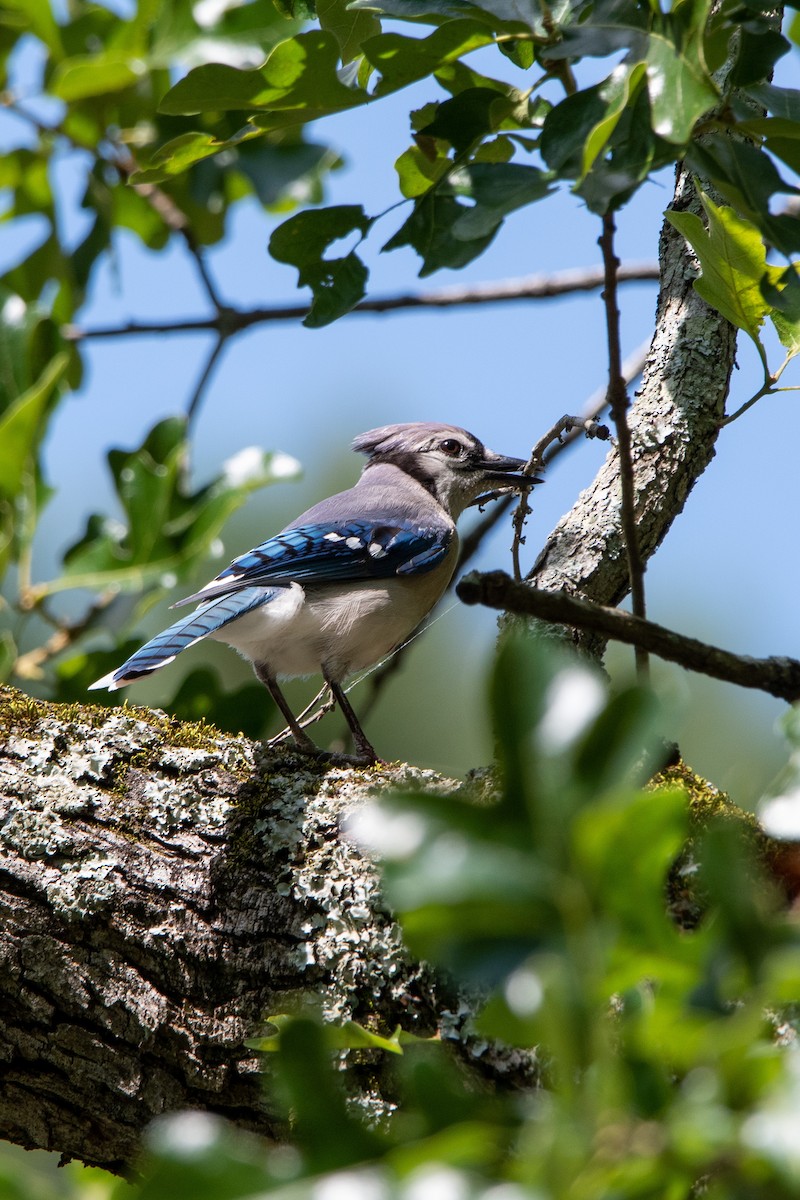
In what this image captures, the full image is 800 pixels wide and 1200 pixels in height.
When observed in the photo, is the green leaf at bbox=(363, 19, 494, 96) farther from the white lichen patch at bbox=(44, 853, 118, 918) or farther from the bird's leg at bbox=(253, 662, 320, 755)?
the bird's leg at bbox=(253, 662, 320, 755)

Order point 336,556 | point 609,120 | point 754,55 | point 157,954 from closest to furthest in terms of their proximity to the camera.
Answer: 1. point 609,120
2. point 754,55
3. point 157,954
4. point 336,556

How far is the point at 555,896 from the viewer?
858 mm

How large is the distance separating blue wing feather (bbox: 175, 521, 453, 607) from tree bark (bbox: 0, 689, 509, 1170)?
155cm

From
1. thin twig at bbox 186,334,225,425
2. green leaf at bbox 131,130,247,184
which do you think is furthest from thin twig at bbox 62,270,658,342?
green leaf at bbox 131,130,247,184

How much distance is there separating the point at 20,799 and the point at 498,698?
5.85ft

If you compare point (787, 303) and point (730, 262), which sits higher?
point (730, 262)

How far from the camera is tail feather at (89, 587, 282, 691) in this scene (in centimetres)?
312

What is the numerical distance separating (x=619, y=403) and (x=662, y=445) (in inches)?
39.0

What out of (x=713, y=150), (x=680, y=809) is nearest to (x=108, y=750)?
(x=713, y=150)

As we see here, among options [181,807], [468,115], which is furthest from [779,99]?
[181,807]

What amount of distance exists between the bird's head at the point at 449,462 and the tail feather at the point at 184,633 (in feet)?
4.75

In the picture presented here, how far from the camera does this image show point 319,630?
3.99 m

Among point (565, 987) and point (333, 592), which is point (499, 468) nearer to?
point (333, 592)

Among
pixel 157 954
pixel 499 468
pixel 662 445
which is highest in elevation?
pixel 499 468
